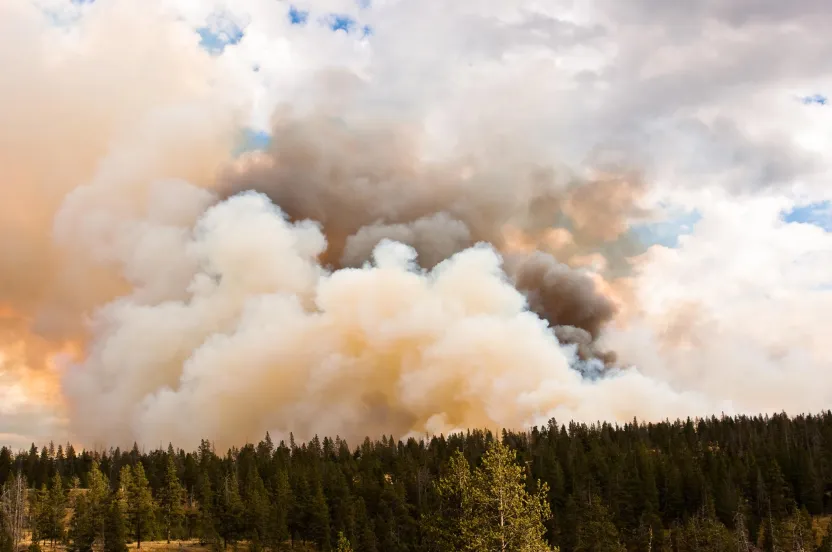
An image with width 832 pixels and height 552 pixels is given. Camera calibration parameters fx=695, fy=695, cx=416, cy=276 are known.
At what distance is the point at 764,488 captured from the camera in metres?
184

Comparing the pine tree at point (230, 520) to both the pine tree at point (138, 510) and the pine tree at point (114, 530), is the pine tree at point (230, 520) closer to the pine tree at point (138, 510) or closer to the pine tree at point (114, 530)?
the pine tree at point (138, 510)

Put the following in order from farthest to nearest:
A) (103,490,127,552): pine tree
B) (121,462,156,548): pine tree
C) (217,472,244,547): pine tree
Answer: (217,472,244,547): pine tree, (121,462,156,548): pine tree, (103,490,127,552): pine tree

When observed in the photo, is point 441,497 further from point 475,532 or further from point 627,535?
point 627,535

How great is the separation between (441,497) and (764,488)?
6318 inches

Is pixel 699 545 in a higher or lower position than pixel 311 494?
lower

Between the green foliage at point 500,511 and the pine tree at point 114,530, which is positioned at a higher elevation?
the green foliage at point 500,511

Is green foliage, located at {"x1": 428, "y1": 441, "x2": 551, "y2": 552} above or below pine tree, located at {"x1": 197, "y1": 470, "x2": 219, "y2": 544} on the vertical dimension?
above

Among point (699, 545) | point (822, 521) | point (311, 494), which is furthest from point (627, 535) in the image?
point (311, 494)

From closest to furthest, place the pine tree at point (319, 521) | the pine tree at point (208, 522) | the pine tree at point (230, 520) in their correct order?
1. the pine tree at point (319, 521)
2. the pine tree at point (208, 522)
3. the pine tree at point (230, 520)

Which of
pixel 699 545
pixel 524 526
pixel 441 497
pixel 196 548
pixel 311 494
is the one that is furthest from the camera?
pixel 311 494

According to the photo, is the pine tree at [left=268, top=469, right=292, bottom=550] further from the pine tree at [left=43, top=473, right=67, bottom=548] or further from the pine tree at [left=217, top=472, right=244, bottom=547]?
the pine tree at [left=43, top=473, right=67, bottom=548]

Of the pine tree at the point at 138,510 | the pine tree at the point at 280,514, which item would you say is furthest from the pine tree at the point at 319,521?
the pine tree at the point at 138,510

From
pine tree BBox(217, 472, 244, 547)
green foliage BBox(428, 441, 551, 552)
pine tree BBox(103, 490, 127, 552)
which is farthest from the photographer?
pine tree BBox(217, 472, 244, 547)

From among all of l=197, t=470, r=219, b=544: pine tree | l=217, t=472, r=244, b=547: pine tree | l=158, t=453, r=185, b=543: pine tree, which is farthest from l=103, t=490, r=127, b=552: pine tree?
l=158, t=453, r=185, b=543: pine tree
